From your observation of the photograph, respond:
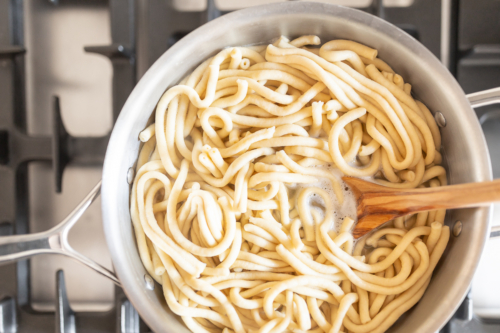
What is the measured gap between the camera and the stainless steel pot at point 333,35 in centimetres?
74

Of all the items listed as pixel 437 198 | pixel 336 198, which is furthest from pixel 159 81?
pixel 437 198

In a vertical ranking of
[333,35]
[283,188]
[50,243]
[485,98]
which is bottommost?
[50,243]

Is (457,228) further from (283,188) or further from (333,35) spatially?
(333,35)

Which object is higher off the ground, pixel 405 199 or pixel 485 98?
pixel 485 98

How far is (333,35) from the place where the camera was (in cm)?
84

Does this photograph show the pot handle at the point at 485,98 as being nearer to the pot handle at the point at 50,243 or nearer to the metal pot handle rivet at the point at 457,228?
the metal pot handle rivet at the point at 457,228

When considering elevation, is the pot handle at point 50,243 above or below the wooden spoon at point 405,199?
below

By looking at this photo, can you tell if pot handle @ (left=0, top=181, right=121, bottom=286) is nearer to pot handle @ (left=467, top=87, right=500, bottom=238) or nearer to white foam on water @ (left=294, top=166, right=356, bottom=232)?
white foam on water @ (left=294, top=166, right=356, bottom=232)

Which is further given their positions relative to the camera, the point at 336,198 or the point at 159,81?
the point at 336,198

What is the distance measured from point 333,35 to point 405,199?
43cm

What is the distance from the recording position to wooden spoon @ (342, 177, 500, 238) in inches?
27.1

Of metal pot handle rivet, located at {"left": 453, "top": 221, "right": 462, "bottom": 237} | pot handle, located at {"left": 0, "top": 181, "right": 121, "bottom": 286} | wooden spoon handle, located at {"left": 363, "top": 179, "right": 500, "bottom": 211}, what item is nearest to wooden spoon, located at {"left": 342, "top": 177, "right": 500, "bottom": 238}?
wooden spoon handle, located at {"left": 363, "top": 179, "right": 500, "bottom": 211}

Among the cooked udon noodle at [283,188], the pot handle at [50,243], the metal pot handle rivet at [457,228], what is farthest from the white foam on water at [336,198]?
the pot handle at [50,243]

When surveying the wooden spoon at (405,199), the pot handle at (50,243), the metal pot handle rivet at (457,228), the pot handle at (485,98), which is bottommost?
the pot handle at (50,243)
